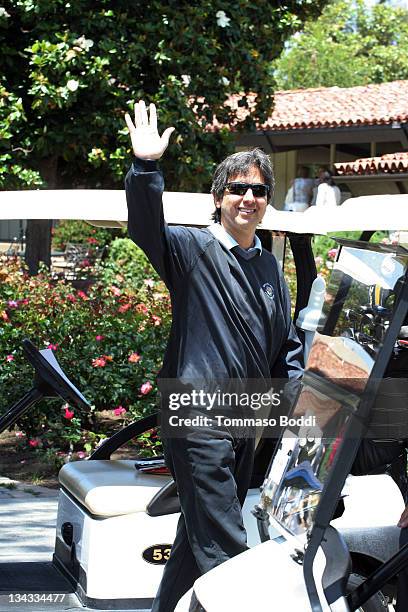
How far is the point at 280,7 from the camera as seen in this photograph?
1159cm

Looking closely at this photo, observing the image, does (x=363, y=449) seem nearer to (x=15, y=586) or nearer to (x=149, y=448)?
(x=15, y=586)

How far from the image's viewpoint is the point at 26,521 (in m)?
5.51

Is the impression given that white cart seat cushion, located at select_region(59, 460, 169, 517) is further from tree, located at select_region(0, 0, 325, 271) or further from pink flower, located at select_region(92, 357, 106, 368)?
tree, located at select_region(0, 0, 325, 271)

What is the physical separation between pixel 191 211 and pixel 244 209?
0.77 metres

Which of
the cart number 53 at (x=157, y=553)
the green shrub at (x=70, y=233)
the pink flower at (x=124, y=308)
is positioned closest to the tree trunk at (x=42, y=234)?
the pink flower at (x=124, y=308)

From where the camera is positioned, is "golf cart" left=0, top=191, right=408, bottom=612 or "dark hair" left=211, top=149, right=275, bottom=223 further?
"dark hair" left=211, top=149, right=275, bottom=223

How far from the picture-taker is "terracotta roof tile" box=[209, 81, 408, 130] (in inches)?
842

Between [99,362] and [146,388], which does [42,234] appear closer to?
[99,362]

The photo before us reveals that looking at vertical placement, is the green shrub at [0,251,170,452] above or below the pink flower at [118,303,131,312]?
below

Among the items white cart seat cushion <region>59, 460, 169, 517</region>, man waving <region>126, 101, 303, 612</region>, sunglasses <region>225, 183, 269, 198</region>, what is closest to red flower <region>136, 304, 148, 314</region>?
white cart seat cushion <region>59, 460, 169, 517</region>

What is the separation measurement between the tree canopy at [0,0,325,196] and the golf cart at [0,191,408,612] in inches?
233

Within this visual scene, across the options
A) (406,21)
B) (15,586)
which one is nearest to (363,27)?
(406,21)

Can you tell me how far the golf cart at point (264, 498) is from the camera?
9.09 feet

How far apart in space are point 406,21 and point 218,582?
48.0 metres
